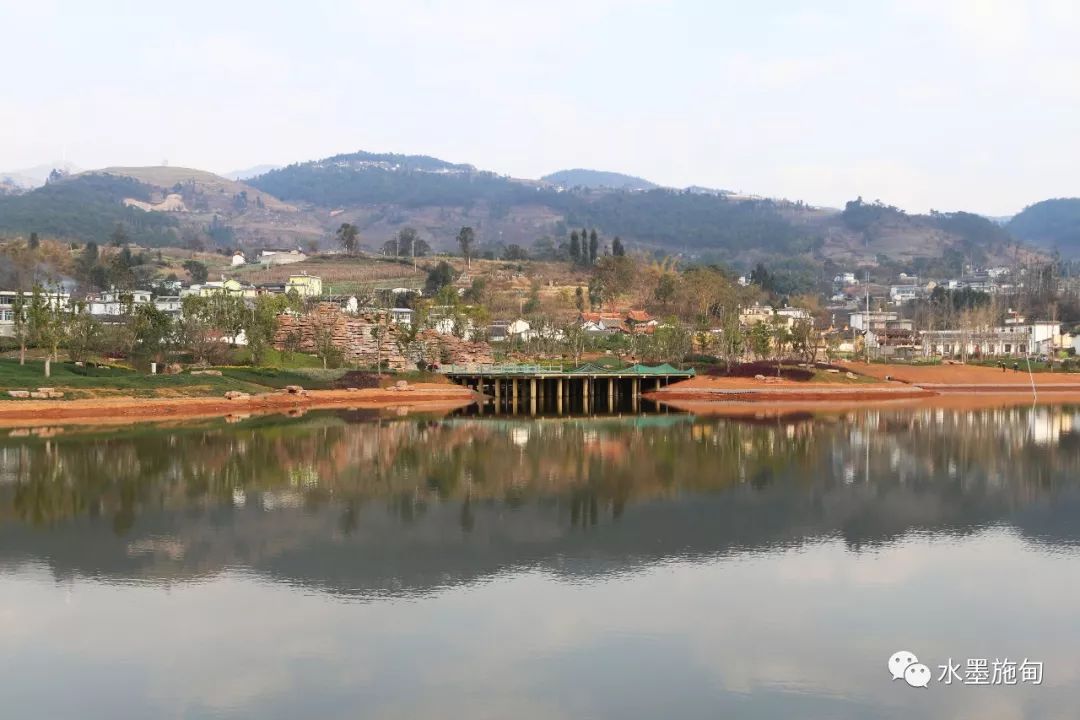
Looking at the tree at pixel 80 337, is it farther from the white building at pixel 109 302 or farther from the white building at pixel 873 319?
the white building at pixel 873 319

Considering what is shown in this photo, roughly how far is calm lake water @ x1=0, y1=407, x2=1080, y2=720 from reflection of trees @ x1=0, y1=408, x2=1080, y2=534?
0.72 ft

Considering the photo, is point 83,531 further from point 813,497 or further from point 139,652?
point 813,497

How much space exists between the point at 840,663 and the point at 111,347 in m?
56.4

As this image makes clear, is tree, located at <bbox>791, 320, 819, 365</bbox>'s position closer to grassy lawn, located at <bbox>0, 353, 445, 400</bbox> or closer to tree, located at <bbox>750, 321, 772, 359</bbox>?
tree, located at <bbox>750, 321, 772, 359</bbox>

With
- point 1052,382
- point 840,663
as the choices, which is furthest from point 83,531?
point 1052,382

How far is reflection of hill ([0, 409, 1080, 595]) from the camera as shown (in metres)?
21.1

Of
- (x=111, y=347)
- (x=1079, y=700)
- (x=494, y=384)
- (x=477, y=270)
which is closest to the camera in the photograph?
(x=1079, y=700)

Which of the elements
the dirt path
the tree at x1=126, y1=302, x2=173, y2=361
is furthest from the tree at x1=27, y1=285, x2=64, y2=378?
the dirt path

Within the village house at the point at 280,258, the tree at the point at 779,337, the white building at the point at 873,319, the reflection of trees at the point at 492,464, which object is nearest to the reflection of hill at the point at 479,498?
the reflection of trees at the point at 492,464

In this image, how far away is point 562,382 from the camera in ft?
234

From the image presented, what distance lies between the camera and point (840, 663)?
1482cm

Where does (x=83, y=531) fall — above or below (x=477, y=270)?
below

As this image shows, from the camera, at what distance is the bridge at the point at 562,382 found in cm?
6600

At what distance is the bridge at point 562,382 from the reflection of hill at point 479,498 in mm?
22199
